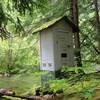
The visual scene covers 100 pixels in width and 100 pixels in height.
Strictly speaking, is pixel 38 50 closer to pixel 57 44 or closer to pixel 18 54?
pixel 18 54

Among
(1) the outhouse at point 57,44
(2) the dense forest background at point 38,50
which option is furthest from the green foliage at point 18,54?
(1) the outhouse at point 57,44

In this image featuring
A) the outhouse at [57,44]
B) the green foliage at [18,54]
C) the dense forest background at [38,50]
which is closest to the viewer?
the dense forest background at [38,50]

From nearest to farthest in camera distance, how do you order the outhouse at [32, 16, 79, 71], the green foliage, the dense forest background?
the dense forest background, the outhouse at [32, 16, 79, 71], the green foliage

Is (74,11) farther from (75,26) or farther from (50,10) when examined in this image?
(50,10)

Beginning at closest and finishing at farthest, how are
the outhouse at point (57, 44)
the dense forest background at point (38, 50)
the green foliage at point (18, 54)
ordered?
the dense forest background at point (38, 50)
the outhouse at point (57, 44)
the green foliage at point (18, 54)

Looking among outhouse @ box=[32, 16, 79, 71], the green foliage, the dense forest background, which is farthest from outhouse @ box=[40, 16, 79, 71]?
the green foliage

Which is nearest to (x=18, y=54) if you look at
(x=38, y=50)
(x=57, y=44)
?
(x=38, y=50)

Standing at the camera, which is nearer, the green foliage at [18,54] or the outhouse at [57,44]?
the outhouse at [57,44]

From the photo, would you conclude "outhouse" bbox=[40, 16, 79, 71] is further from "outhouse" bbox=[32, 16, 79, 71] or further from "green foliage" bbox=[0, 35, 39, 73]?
"green foliage" bbox=[0, 35, 39, 73]

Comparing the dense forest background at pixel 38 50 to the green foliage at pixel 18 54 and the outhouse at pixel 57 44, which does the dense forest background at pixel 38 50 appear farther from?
the outhouse at pixel 57 44

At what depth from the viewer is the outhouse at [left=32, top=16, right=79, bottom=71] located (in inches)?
326

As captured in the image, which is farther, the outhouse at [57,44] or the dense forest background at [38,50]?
the outhouse at [57,44]

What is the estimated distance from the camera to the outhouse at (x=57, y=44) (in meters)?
8.27

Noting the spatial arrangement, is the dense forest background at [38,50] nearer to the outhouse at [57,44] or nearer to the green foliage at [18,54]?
the green foliage at [18,54]
